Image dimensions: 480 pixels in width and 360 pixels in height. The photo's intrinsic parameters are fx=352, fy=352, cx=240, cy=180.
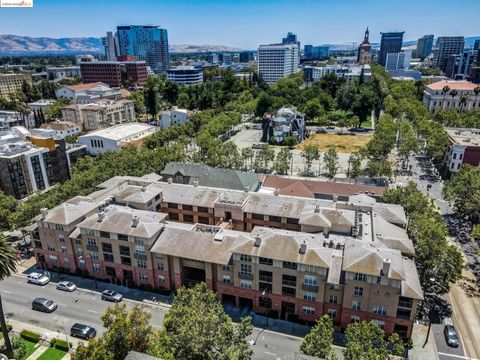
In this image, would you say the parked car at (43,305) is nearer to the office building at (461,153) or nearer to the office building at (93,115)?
the office building at (461,153)

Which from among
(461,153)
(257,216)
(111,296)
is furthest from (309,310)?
(461,153)

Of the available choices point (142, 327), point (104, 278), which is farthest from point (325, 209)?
point (104, 278)

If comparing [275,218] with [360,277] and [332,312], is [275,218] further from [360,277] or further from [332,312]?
[360,277]

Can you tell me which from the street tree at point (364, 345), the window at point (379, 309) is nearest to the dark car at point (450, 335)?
the window at point (379, 309)

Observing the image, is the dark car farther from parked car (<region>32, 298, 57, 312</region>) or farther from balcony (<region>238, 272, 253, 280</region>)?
parked car (<region>32, 298, 57, 312</region>)

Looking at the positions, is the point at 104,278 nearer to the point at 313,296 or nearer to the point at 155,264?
the point at 155,264
